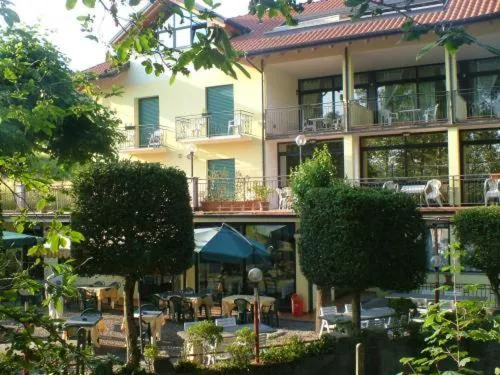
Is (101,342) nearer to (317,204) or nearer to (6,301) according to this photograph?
(317,204)

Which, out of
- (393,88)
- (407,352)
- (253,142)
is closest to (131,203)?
(407,352)

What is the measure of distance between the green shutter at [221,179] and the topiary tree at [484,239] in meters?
9.18

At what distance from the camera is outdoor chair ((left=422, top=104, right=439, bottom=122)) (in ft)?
64.8

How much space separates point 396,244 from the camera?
35.9ft

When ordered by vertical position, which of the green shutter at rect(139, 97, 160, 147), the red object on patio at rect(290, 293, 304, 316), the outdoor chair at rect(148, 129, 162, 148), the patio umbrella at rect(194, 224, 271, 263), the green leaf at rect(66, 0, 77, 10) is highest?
the green shutter at rect(139, 97, 160, 147)

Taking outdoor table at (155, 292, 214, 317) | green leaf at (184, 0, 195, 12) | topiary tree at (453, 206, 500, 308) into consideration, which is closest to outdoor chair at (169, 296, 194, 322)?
outdoor table at (155, 292, 214, 317)

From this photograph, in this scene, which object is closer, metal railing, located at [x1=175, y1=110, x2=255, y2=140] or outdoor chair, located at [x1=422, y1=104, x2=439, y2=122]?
outdoor chair, located at [x1=422, y1=104, x2=439, y2=122]

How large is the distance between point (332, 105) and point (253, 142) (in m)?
3.36

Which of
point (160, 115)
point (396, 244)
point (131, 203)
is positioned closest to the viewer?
point (131, 203)

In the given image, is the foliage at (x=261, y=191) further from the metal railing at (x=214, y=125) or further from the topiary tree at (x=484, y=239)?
the topiary tree at (x=484, y=239)

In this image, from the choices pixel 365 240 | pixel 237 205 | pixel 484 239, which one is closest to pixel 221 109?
pixel 237 205

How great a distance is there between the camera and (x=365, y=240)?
35.5 ft

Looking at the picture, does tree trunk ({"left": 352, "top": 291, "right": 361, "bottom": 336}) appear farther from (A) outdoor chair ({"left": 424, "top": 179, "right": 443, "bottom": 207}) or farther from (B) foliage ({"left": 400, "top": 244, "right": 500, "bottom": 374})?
(A) outdoor chair ({"left": 424, "top": 179, "right": 443, "bottom": 207})

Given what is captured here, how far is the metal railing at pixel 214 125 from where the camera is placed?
889 inches
